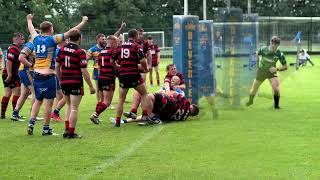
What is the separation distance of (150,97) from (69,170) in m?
4.34

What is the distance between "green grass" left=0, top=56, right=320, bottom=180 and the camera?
313 inches

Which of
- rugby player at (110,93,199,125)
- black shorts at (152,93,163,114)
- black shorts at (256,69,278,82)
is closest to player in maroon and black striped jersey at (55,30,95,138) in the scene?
rugby player at (110,93,199,125)

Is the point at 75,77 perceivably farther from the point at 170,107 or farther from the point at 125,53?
the point at 170,107

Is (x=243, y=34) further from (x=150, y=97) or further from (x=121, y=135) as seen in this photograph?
(x=121, y=135)

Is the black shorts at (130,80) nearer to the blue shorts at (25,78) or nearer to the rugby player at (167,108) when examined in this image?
the rugby player at (167,108)

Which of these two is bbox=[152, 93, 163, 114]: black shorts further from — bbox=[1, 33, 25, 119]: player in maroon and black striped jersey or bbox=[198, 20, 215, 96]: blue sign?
bbox=[1, 33, 25, 119]: player in maroon and black striped jersey

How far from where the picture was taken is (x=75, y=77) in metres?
10.7

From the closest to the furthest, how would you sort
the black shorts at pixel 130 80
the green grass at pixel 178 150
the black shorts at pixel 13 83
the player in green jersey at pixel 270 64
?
the green grass at pixel 178 150
the black shorts at pixel 130 80
the black shorts at pixel 13 83
the player in green jersey at pixel 270 64

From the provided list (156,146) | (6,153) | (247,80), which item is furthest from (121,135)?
(247,80)

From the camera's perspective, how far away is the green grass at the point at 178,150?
7949 mm

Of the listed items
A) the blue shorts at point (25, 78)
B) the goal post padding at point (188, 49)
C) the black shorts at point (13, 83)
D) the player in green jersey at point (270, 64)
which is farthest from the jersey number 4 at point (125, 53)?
the player in green jersey at point (270, 64)

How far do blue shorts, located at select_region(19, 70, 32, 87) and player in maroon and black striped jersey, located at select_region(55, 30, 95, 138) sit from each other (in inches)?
92.3

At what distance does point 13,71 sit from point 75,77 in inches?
134

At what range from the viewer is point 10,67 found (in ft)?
43.7
